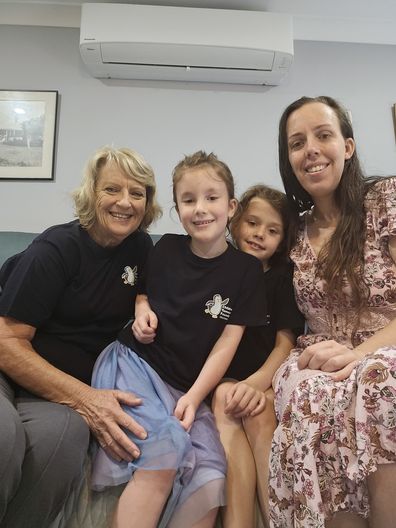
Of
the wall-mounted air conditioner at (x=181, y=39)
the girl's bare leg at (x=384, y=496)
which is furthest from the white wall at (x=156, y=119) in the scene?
the girl's bare leg at (x=384, y=496)

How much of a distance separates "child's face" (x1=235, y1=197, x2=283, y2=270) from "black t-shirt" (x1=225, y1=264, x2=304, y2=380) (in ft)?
0.30

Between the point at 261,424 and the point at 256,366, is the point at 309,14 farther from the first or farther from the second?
the point at 261,424

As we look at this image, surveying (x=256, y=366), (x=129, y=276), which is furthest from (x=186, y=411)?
(x=129, y=276)

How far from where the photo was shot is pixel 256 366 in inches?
51.7

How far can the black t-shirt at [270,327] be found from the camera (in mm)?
1306

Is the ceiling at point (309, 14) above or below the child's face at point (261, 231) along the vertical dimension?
above

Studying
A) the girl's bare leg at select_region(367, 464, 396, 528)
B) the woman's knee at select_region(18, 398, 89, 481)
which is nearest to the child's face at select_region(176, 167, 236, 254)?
the woman's knee at select_region(18, 398, 89, 481)

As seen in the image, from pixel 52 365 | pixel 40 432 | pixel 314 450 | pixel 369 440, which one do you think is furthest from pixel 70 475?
pixel 369 440

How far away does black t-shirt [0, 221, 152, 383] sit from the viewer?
3.68 ft

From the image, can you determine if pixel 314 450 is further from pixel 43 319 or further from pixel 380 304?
pixel 43 319

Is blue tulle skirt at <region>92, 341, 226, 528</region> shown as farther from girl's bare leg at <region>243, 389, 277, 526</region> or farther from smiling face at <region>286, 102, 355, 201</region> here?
smiling face at <region>286, 102, 355, 201</region>

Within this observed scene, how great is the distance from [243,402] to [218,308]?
264mm

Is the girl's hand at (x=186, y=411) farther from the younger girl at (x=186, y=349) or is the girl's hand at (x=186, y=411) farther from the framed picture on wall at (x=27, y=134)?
the framed picture on wall at (x=27, y=134)

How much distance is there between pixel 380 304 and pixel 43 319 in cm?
94
